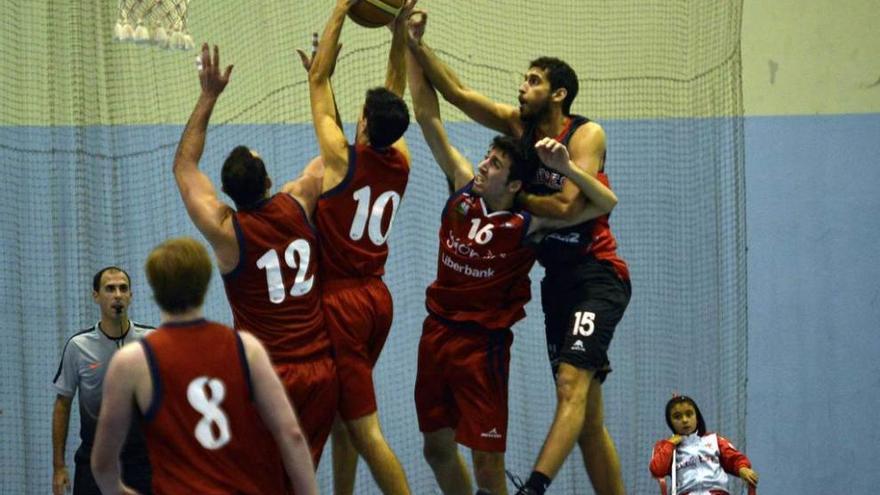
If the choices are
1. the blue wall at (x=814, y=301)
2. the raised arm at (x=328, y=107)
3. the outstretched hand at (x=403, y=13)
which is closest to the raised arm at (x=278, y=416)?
the raised arm at (x=328, y=107)

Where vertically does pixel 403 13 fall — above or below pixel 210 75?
above

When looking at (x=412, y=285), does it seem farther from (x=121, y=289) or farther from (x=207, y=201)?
(x=207, y=201)

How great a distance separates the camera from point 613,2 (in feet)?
30.0

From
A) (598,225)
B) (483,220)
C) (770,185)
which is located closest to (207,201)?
(483,220)

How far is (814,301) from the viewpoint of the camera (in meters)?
10.4

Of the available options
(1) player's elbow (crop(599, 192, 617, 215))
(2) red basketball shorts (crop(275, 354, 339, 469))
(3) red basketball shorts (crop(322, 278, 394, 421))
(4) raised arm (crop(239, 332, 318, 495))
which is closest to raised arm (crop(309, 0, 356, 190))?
(3) red basketball shorts (crop(322, 278, 394, 421))

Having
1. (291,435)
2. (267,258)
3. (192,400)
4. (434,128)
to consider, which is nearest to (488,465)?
(267,258)

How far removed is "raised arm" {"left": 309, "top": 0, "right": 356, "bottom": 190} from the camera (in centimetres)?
637

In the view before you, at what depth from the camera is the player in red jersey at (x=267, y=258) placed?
5.81m

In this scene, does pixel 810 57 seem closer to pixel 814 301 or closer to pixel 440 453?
pixel 814 301

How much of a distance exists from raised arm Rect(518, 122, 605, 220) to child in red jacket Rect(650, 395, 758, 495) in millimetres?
2103

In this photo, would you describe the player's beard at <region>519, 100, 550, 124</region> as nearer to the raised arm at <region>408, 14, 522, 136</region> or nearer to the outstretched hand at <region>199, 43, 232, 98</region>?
the raised arm at <region>408, 14, 522, 136</region>

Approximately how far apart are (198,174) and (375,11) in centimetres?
146

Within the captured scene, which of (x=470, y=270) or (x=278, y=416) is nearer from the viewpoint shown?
(x=278, y=416)
